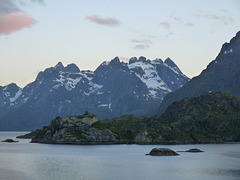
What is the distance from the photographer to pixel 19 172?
125 m

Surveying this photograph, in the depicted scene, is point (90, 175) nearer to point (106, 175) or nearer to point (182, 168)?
point (106, 175)

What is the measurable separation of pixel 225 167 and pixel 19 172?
6646 centimetres

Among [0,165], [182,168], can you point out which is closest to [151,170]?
[182,168]

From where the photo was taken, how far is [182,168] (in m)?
138

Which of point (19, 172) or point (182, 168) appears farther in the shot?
point (182, 168)

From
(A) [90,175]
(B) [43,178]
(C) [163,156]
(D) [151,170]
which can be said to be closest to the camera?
(B) [43,178]

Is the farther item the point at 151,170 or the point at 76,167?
the point at 76,167

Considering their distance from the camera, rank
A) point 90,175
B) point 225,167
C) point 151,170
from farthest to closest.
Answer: point 225,167 < point 151,170 < point 90,175

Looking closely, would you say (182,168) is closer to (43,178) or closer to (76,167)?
(76,167)

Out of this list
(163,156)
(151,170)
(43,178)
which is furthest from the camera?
(163,156)

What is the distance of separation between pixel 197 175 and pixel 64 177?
37.8 meters

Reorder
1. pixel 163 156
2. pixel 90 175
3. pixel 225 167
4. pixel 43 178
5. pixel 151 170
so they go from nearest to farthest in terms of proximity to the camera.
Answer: pixel 43 178 → pixel 90 175 → pixel 151 170 → pixel 225 167 → pixel 163 156

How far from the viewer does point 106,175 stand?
120 m

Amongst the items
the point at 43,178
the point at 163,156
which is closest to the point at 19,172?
the point at 43,178
